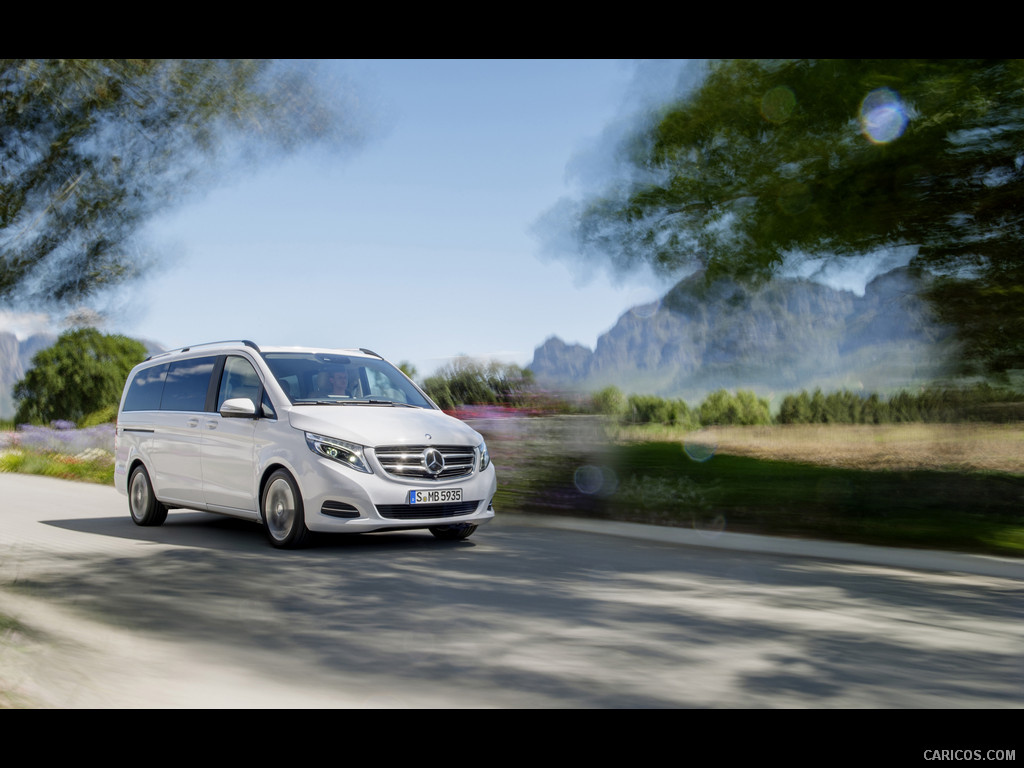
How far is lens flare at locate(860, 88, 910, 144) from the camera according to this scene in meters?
10.4

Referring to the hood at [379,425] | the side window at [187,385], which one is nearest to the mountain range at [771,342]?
the hood at [379,425]

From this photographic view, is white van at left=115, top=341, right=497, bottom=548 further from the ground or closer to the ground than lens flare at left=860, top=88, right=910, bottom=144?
closer to the ground

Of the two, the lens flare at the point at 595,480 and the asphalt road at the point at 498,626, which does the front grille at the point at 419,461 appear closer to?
the asphalt road at the point at 498,626

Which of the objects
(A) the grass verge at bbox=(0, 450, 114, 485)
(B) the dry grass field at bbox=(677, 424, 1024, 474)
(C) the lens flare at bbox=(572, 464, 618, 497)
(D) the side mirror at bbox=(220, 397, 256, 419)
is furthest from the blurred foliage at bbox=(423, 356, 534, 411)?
(A) the grass verge at bbox=(0, 450, 114, 485)

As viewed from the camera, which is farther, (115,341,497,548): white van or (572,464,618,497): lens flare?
(572,464,618,497): lens flare

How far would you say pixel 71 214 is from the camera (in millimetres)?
10047

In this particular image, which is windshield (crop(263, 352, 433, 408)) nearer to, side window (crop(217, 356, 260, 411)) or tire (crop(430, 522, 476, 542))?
side window (crop(217, 356, 260, 411))

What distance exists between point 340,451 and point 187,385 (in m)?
3.00

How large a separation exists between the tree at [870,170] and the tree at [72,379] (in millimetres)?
23680

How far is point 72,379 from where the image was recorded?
32.3m

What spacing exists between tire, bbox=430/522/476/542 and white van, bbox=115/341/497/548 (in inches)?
0.6

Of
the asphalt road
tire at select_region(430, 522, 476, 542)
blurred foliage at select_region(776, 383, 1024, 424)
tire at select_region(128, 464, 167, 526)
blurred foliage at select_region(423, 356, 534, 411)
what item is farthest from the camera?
blurred foliage at select_region(423, 356, 534, 411)
